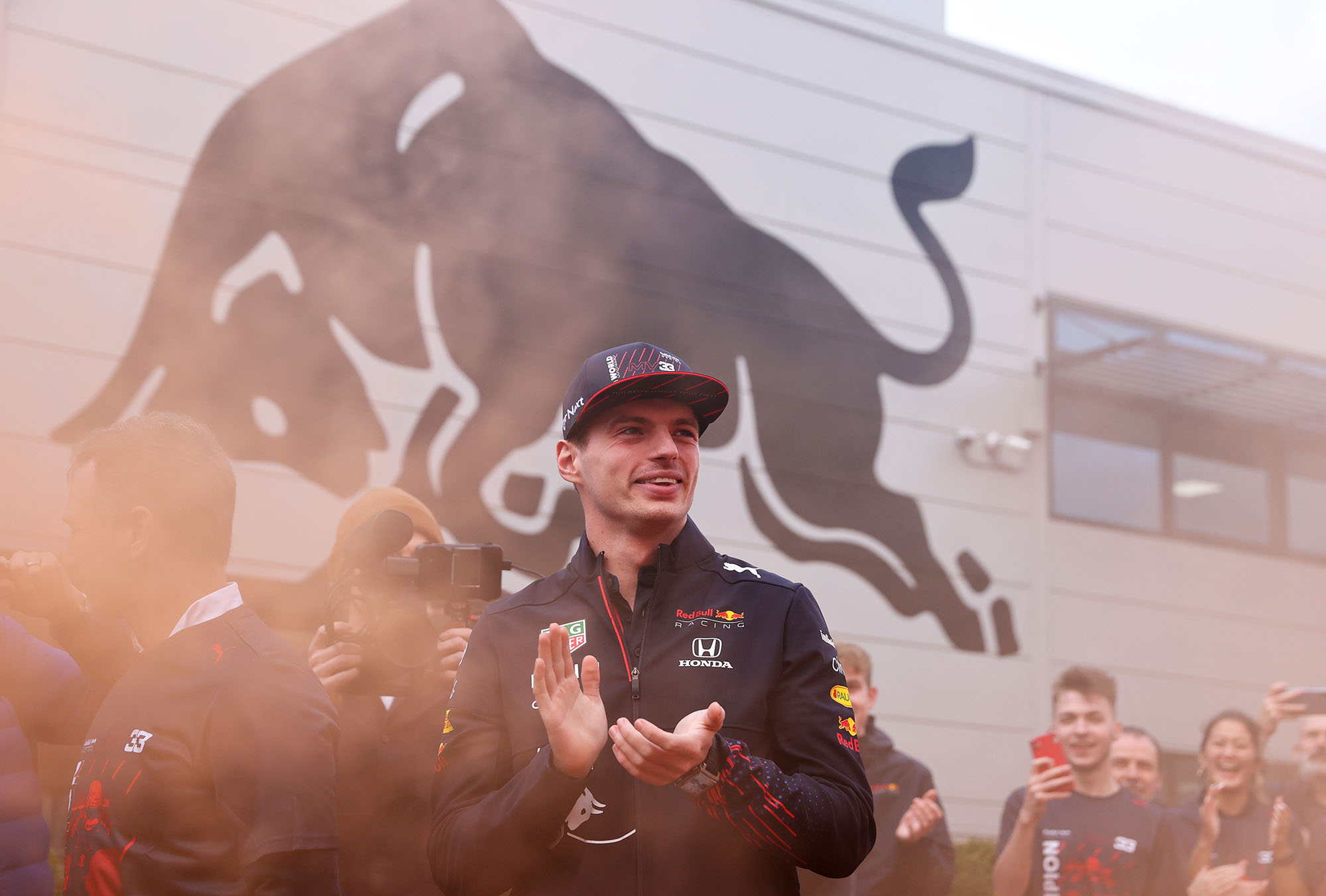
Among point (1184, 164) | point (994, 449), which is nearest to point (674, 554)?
point (994, 449)

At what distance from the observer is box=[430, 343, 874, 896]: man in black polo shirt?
1.43 metres

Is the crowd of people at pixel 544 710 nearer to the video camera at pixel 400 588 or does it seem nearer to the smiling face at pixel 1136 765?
the video camera at pixel 400 588

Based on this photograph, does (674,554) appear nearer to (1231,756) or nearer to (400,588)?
(400,588)

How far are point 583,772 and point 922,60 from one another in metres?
7.48

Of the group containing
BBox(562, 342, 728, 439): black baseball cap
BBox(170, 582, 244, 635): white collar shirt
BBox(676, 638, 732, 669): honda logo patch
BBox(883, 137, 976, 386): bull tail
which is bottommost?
BBox(676, 638, 732, 669): honda logo patch

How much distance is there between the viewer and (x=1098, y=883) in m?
3.74

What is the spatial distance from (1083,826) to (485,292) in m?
4.14

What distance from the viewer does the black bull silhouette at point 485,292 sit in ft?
19.0

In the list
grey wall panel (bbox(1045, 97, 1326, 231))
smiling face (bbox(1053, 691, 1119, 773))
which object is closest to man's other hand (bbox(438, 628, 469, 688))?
smiling face (bbox(1053, 691, 1119, 773))

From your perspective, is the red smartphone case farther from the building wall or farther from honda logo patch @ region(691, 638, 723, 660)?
the building wall

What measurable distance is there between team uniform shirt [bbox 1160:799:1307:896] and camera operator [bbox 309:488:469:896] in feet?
8.79

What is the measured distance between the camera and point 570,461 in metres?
1.82

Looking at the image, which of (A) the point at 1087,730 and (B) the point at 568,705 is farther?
(A) the point at 1087,730

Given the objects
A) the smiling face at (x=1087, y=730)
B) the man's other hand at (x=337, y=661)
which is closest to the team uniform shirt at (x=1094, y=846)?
the smiling face at (x=1087, y=730)
